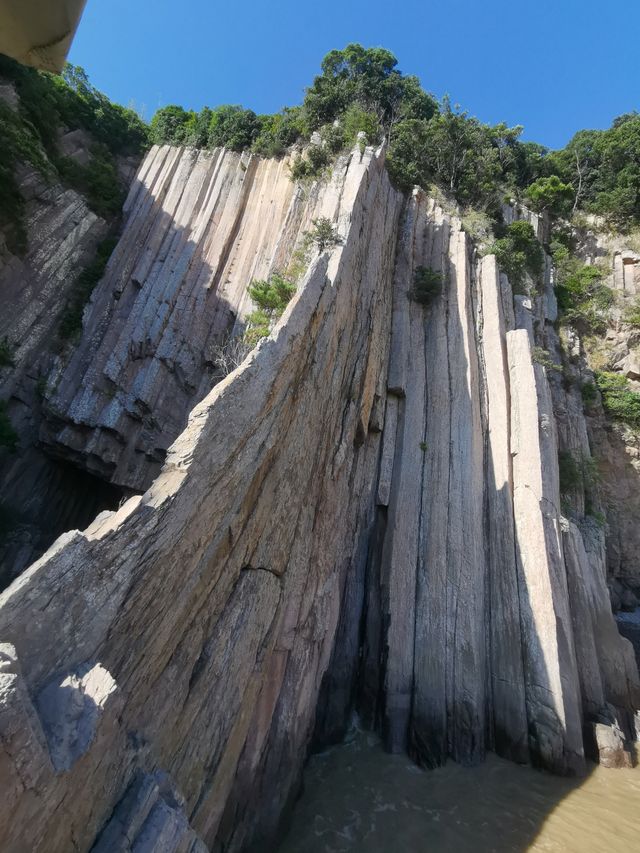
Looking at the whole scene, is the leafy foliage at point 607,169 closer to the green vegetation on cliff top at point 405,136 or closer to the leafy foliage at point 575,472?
the green vegetation on cliff top at point 405,136

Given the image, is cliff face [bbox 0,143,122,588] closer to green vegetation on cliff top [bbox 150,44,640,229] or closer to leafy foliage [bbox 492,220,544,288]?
green vegetation on cliff top [bbox 150,44,640,229]

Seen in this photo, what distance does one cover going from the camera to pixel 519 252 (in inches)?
758

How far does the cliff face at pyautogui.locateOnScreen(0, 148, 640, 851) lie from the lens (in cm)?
446

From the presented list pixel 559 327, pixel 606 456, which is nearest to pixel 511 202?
pixel 559 327

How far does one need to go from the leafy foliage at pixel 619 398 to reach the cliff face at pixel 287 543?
9.20 feet

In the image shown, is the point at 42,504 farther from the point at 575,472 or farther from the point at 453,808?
the point at 575,472

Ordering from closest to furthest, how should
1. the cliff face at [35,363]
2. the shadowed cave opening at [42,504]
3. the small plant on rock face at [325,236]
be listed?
the small plant on rock face at [325,236] → the shadowed cave opening at [42,504] → the cliff face at [35,363]

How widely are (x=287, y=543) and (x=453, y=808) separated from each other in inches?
216

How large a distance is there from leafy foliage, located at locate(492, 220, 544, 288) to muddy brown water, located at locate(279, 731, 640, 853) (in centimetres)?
1640

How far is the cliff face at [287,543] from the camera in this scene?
14.6 ft

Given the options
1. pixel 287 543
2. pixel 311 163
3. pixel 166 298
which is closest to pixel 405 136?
pixel 311 163

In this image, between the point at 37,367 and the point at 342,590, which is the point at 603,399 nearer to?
the point at 342,590

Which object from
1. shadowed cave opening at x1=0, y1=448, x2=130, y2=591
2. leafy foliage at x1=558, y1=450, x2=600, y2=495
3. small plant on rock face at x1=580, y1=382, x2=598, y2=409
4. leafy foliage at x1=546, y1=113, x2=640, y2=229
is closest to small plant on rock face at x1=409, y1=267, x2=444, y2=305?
leafy foliage at x1=558, y1=450, x2=600, y2=495

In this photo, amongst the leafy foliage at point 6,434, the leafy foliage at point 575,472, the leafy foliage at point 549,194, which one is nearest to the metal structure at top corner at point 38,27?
the leafy foliage at point 6,434
